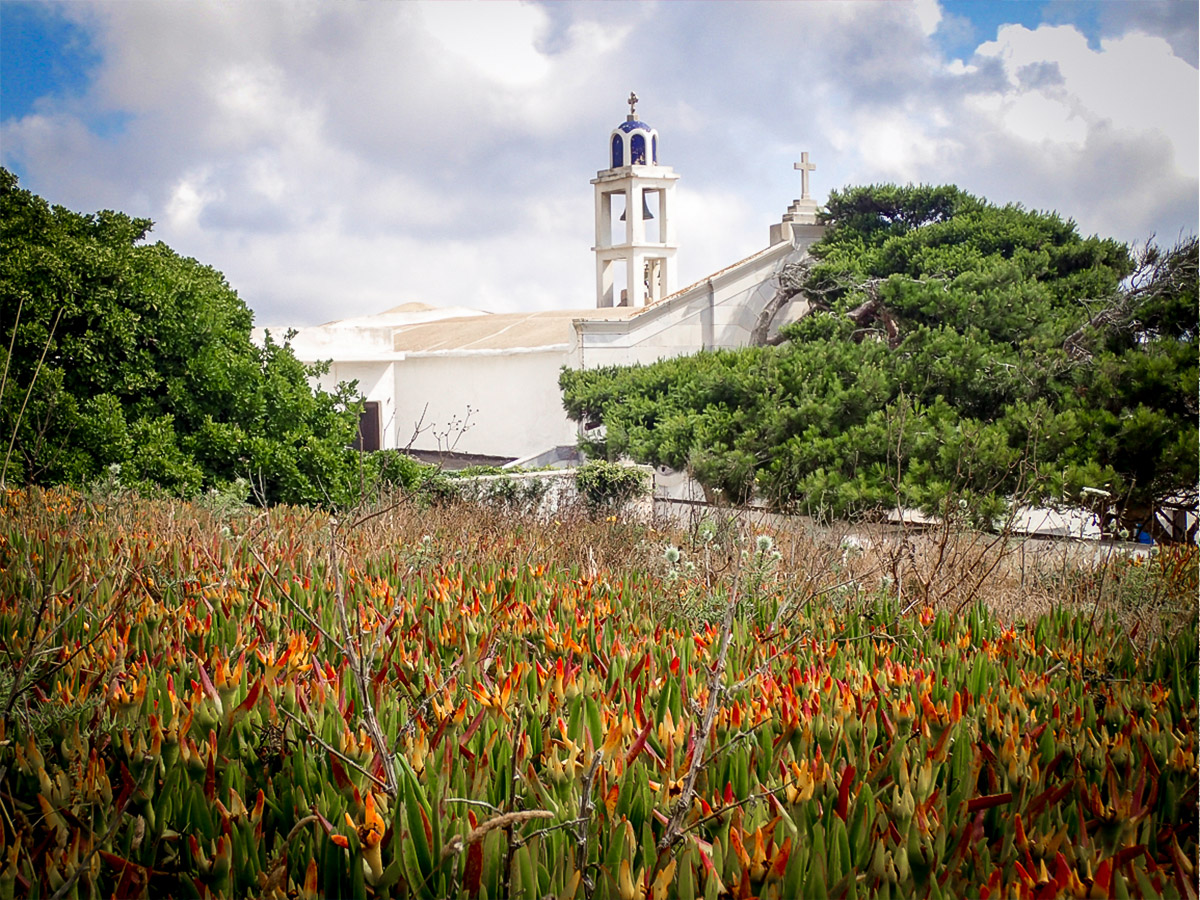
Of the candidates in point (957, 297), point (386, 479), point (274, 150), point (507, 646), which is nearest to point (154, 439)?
point (386, 479)

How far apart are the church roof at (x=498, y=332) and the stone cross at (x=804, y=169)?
371 cm

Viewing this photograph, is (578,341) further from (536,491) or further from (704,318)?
(536,491)

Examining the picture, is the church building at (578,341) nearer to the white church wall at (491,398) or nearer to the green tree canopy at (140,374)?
the white church wall at (491,398)

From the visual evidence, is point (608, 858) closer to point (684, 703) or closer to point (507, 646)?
point (684, 703)

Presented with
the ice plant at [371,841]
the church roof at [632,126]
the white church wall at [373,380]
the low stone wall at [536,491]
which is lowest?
the ice plant at [371,841]

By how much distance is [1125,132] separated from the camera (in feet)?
11.8

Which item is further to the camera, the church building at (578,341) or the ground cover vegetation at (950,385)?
the church building at (578,341)

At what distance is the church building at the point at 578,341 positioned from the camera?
60.7 ft

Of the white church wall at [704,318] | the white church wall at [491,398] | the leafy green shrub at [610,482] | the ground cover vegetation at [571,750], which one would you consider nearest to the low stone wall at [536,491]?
the leafy green shrub at [610,482]

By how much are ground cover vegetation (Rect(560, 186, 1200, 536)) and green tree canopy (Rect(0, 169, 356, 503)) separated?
4.28m

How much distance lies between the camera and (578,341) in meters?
18.4

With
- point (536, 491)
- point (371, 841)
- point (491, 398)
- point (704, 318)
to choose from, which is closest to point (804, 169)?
point (704, 318)

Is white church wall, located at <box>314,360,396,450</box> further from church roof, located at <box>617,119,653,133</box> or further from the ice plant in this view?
the ice plant

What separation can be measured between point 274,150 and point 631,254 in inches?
623
